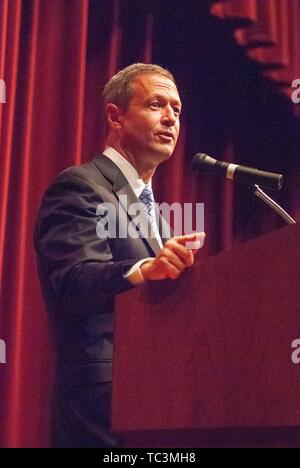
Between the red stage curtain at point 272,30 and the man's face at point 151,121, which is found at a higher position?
the red stage curtain at point 272,30

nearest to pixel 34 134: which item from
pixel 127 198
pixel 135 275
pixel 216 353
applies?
pixel 127 198

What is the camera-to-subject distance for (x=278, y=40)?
6.76 feet

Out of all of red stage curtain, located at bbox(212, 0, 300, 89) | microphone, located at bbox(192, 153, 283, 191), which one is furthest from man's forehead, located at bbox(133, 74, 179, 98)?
red stage curtain, located at bbox(212, 0, 300, 89)

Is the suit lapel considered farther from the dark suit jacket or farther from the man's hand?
the man's hand

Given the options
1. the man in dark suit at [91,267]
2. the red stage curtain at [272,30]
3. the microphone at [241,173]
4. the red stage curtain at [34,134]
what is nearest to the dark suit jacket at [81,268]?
the man in dark suit at [91,267]

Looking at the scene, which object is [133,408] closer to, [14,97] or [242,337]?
[242,337]

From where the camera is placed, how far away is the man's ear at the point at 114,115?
4.64 ft

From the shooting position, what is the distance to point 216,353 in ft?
2.67

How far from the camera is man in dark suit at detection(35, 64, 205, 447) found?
996mm

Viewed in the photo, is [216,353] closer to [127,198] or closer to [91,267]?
[91,267]

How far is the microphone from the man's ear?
0.91ft

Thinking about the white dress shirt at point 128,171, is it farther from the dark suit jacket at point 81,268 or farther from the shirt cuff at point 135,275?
the shirt cuff at point 135,275

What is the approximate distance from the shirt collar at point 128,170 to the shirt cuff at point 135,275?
35 centimetres

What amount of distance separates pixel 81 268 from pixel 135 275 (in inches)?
4.1
